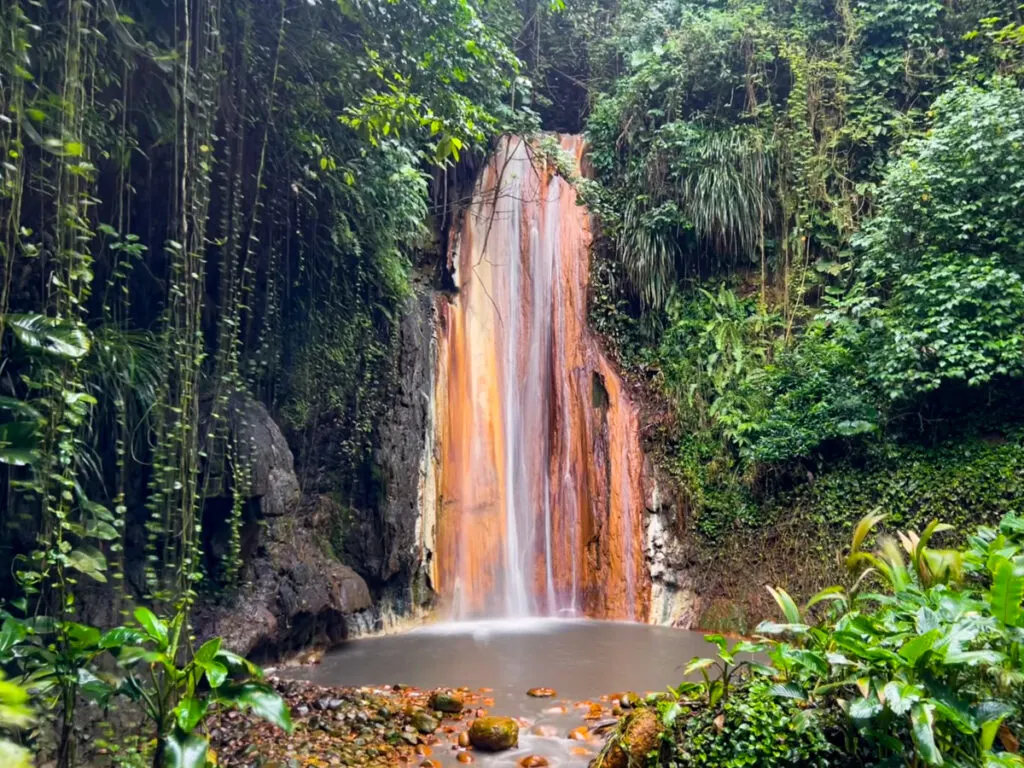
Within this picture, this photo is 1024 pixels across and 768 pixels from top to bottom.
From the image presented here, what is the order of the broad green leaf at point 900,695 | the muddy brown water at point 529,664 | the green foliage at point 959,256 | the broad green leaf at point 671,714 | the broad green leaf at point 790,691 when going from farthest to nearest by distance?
1. the green foliage at point 959,256
2. the muddy brown water at point 529,664
3. the broad green leaf at point 671,714
4. the broad green leaf at point 790,691
5. the broad green leaf at point 900,695

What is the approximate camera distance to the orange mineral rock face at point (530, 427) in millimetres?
9047

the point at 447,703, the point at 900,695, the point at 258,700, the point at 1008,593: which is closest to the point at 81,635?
the point at 258,700

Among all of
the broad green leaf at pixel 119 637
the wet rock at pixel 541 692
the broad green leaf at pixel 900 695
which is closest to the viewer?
the broad green leaf at pixel 900 695

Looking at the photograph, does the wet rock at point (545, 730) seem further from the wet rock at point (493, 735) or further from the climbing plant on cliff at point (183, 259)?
the climbing plant on cliff at point (183, 259)

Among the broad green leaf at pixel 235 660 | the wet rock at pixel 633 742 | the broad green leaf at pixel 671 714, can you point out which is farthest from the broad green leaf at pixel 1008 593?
the broad green leaf at pixel 235 660

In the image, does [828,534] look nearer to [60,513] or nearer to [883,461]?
[883,461]

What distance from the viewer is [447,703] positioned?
5.08 meters

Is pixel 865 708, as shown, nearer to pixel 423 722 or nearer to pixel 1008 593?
pixel 1008 593

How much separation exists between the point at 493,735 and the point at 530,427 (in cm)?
565

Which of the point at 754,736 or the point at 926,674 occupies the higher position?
the point at 926,674

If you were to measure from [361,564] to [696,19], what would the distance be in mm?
9486

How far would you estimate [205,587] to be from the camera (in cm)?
599

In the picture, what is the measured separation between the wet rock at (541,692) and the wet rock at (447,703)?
1.93ft

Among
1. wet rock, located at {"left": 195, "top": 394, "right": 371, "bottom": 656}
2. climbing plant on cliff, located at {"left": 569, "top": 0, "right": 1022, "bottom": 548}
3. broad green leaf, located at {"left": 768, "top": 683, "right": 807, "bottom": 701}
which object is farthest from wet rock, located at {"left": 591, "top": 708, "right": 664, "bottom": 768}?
climbing plant on cliff, located at {"left": 569, "top": 0, "right": 1022, "bottom": 548}
